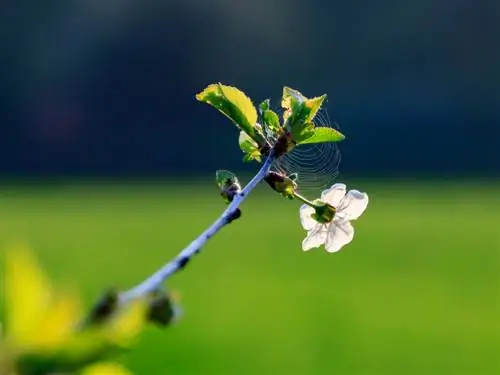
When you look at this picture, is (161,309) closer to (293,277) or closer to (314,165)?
(314,165)

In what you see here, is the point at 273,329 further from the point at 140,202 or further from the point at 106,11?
the point at 106,11

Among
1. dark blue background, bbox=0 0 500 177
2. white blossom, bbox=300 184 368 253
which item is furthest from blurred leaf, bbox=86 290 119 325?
dark blue background, bbox=0 0 500 177

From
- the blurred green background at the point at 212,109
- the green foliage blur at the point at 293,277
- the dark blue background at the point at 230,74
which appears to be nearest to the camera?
the green foliage blur at the point at 293,277

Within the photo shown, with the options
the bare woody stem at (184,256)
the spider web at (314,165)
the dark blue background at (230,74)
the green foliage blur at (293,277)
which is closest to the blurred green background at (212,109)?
the dark blue background at (230,74)

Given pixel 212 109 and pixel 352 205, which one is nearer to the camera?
pixel 352 205

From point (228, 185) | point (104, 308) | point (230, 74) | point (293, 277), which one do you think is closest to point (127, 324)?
point (104, 308)

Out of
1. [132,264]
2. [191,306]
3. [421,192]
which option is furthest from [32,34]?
[191,306]

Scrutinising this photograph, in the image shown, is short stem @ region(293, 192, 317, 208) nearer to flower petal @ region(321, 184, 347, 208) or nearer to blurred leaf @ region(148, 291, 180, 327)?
flower petal @ region(321, 184, 347, 208)

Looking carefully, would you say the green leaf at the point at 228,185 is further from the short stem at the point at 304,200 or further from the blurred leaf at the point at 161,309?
the blurred leaf at the point at 161,309
